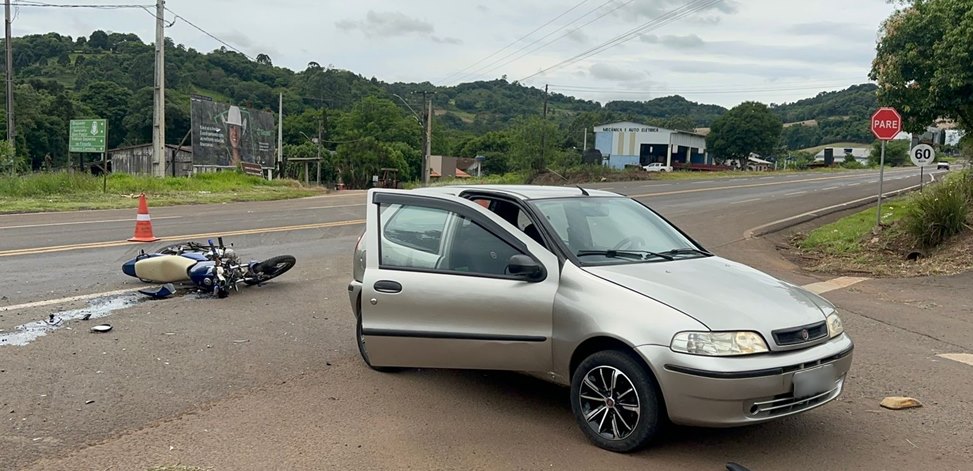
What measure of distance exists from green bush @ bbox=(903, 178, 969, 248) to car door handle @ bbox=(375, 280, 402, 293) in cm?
1156

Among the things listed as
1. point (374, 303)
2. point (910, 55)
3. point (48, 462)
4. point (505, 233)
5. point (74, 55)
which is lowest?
point (48, 462)

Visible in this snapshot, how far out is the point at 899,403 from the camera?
5246mm

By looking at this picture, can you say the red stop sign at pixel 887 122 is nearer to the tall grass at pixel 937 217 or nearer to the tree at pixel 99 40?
the tall grass at pixel 937 217

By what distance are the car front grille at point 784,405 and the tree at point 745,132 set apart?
86.9 meters

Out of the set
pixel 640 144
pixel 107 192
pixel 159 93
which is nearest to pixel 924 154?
pixel 107 192

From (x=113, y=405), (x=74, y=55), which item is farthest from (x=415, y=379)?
(x=74, y=55)

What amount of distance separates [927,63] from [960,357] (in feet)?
43.1

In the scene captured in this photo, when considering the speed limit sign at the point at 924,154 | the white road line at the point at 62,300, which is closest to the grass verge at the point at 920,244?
the speed limit sign at the point at 924,154

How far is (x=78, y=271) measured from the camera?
9930mm

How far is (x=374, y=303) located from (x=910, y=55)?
55.9 ft

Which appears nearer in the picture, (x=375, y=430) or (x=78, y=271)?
(x=375, y=430)

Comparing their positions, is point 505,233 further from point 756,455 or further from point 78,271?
point 78,271

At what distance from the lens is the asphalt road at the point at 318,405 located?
4.23m

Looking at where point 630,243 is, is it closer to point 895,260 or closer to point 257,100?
point 895,260
